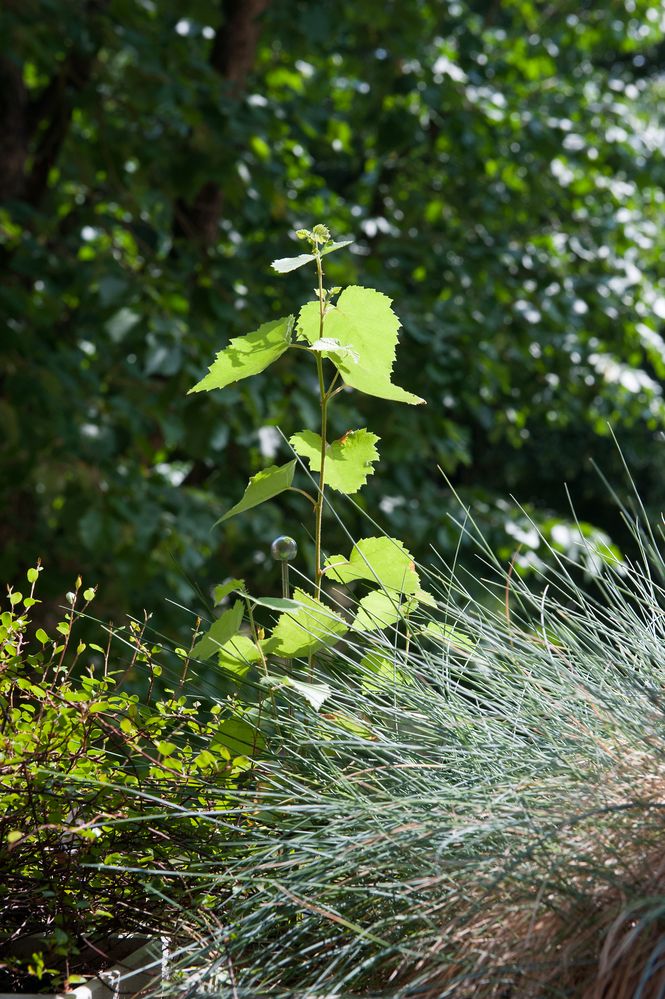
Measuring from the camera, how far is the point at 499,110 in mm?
3805

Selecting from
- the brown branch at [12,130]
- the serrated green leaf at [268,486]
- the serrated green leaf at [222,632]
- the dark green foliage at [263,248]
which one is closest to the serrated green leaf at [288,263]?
the serrated green leaf at [268,486]

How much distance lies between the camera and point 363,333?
0.92 m

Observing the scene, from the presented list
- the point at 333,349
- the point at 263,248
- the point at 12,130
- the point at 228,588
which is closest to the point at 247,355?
the point at 333,349

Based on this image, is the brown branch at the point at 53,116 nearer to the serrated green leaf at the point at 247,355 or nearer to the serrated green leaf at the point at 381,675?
the serrated green leaf at the point at 247,355

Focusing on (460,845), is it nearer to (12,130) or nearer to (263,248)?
(263,248)

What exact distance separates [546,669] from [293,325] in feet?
1.09

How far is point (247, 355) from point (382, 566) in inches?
7.9

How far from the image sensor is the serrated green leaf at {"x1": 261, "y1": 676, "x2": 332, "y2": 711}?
2.52ft

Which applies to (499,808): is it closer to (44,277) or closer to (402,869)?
(402,869)

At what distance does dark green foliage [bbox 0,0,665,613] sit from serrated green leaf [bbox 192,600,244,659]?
1.78 metres

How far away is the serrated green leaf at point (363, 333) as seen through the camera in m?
0.92

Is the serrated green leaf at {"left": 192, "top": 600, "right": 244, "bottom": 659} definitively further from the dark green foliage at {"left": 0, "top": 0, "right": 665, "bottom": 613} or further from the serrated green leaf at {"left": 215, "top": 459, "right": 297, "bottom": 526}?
the dark green foliage at {"left": 0, "top": 0, "right": 665, "bottom": 613}

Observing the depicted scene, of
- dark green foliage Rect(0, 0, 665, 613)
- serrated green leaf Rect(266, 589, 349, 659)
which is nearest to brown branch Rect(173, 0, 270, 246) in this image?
dark green foliage Rect(0, 0, 665, 613)

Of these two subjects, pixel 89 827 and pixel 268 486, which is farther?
pixel 268 486
